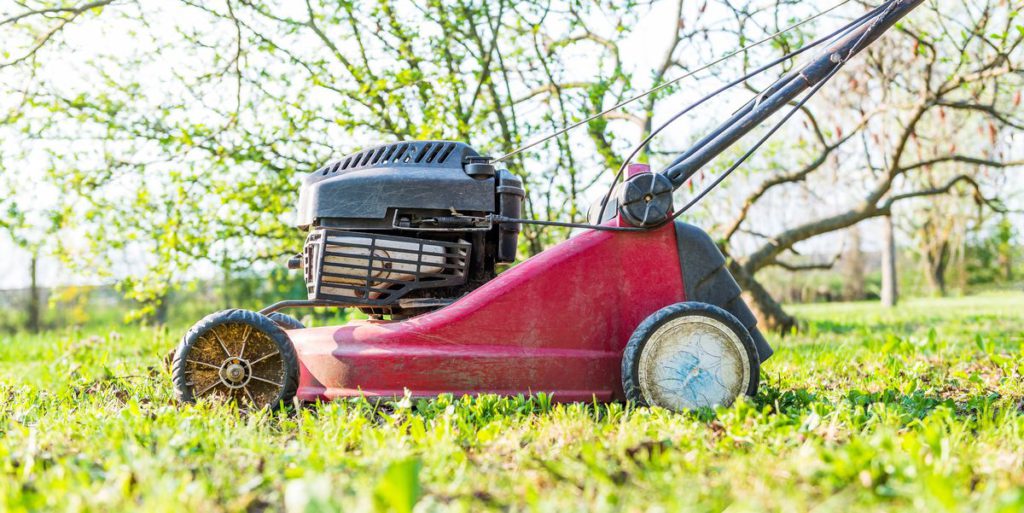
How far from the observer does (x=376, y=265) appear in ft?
10.2

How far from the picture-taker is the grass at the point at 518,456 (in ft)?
5.31

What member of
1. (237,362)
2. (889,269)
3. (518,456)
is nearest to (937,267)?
(889,269)

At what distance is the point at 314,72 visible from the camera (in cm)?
617

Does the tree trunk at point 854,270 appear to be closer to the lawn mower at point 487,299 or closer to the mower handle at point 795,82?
the mower handle at point 795,82

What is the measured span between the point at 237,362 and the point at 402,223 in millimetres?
748

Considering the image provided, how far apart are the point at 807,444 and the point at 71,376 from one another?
3.62 m

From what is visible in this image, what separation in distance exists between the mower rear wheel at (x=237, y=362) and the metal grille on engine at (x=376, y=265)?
0.25 metres

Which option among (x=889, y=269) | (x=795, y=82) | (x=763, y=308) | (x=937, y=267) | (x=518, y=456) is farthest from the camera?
(x=937, y=267)

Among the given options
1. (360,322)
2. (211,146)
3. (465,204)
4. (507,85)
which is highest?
(507,85)

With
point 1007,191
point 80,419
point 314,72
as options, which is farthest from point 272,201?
point 1007,191

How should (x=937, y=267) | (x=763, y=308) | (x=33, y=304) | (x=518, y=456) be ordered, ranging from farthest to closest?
(x=937, y=267)
(x=33, y=304)
(x=763, y=308)
(x=518, y=456)

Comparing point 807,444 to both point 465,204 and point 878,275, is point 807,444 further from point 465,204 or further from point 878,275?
point 878,275

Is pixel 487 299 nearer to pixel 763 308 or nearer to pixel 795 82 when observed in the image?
pixel 795 82

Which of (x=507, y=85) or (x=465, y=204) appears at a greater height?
(x=507, y=85)
